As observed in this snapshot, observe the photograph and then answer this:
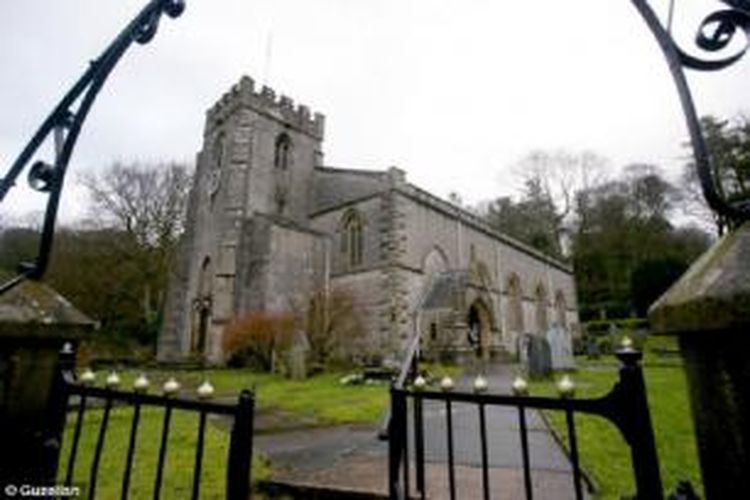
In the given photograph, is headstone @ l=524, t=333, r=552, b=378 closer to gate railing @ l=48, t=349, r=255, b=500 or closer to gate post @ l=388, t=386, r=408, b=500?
gate post @ l=388, t=386, r=408, b=500

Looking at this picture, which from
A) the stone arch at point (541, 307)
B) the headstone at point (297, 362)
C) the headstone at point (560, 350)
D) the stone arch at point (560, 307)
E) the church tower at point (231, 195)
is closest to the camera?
the headstone at point (560, 350)

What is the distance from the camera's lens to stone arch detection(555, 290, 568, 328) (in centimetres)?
4062

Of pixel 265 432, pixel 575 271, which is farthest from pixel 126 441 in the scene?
pixel 575 271

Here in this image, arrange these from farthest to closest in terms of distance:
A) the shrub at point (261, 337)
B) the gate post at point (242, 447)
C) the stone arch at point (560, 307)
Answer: the stone arch at point (560, 307)
the shrub at point (261, 337)
the gate post at point (242, 447)

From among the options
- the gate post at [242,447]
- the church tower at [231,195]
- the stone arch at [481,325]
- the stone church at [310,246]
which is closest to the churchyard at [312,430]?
the gate post at [242,447]

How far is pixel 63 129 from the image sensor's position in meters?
2.74

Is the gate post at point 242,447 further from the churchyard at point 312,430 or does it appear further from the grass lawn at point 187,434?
the churchyard at point 312,430

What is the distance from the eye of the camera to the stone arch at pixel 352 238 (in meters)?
26.3

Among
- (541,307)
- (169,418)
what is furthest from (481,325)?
(169,418)

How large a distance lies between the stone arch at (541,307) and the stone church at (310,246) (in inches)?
215

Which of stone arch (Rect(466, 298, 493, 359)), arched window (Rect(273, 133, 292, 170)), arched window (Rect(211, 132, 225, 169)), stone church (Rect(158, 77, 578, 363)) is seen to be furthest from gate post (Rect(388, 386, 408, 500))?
Answer: arched window (Rect(211, 132, 225, 169))

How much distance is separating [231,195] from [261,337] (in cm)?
952

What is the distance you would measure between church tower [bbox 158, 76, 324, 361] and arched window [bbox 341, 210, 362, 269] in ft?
10.0

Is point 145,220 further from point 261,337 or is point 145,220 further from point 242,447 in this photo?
point 242,447
